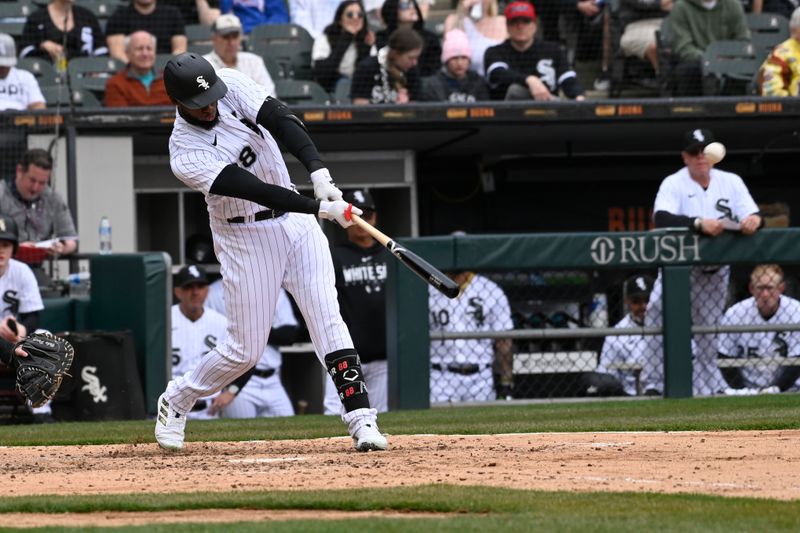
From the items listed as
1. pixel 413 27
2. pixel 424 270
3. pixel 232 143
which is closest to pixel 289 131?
pixel 232 143

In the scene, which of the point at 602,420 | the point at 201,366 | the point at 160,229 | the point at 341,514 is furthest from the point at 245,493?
the point at 160,229

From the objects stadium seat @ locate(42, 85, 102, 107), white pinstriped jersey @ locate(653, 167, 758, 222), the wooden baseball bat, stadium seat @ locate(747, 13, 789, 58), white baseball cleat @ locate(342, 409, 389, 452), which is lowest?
white baseball cleat @ locate(342, 409, 389, 452)

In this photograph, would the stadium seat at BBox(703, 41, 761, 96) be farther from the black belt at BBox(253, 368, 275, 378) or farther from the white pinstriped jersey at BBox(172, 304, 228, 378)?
the white pinstriped jersey at BBox(172, 304, 228, 378)

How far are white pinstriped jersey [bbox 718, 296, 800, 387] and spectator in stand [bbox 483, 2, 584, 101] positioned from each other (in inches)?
121

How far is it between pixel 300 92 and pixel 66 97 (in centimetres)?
187

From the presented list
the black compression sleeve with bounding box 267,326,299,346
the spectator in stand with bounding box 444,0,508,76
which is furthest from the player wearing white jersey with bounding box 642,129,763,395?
the spectator in stand with bounding box 444,0,508,76

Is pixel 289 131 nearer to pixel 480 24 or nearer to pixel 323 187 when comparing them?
pixel 323 187

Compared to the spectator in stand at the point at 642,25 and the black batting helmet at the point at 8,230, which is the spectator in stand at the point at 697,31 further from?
the black batting helmet at the point at 8,230

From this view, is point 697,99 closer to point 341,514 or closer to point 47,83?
point 47,83

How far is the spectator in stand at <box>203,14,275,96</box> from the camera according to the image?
11062 mm

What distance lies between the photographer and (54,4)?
11.7 meters

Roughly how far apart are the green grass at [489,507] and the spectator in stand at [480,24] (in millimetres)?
8360

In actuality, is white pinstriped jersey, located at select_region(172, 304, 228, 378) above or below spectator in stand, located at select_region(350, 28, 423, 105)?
below

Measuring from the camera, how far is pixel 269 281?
580 cm
